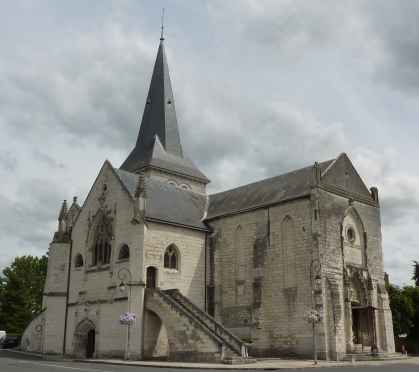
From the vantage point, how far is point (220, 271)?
32.8 m

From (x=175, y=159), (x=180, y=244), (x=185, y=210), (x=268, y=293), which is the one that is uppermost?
(x=175, y=159)

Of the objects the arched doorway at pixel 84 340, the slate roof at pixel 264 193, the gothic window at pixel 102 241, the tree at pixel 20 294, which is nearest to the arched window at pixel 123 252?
the gothic window at pixel 102 241

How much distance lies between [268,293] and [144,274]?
23.5ft

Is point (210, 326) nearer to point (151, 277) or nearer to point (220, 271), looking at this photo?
point (151, 277)

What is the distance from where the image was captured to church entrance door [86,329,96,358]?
104 feet

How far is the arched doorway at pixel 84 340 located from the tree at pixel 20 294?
25202 millimetres

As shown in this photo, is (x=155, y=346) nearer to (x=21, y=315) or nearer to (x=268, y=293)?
(x=268, y=293)

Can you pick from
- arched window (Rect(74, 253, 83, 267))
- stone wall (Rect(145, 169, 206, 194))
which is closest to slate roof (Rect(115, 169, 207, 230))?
arched window (Rect(74, 253, 83, 267))

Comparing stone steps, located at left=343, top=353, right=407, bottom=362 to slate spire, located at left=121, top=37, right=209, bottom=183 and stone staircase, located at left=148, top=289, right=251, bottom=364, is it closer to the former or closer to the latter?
stone staircase, located at left=148, top=289, right=251, bottom=364

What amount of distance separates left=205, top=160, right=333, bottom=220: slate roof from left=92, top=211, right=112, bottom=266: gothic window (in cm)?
672

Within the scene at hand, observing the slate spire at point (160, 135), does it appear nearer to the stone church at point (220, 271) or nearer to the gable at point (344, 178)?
the stone church at point (220, 271)

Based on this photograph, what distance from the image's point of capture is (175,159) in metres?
45.1

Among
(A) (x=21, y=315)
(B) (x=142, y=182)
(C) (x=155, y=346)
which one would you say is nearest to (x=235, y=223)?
(B) (x=142, y=182)

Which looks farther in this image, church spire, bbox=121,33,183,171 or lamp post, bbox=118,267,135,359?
church spire, bbox=121,33,183,171
